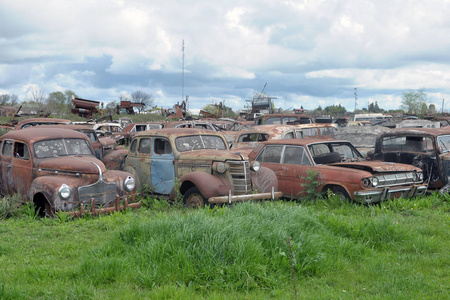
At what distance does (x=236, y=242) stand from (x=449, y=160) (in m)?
6.12

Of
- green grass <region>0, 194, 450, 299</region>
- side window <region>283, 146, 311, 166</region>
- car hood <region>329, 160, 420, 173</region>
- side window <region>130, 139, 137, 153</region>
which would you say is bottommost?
green grass <region>0, 194, 450, 299</region>

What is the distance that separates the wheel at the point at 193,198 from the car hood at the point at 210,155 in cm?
69

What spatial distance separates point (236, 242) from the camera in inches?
206

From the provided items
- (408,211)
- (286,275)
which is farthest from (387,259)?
(408,211)

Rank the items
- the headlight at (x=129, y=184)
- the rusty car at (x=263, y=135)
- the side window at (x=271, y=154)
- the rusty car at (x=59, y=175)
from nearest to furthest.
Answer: the rusty car at (x=59, y=175)
the headlight at (x=129, y=184)
the side window at (x=271, y=154)
the rusty car at (x=263, y=135)

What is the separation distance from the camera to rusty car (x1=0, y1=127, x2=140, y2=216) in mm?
7945

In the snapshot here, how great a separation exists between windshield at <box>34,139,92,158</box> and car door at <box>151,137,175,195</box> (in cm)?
152

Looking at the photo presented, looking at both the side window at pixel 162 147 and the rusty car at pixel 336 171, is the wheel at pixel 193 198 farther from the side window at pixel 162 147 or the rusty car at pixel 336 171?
the rusty car at pixel 336 171

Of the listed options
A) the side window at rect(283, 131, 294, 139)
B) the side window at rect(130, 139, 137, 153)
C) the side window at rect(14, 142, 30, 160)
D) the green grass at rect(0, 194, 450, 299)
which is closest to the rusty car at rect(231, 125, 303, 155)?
the side window at rect(283, 131, 294, 139)

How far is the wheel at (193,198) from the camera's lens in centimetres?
820

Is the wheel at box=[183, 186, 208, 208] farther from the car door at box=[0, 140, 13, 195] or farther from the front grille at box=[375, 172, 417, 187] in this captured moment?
the car door at box=[0, 140, 13, 195]

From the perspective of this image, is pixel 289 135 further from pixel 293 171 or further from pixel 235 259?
pixel 235 259

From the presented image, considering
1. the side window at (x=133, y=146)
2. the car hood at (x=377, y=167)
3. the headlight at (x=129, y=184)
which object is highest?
the side window at (x=133, y=146)

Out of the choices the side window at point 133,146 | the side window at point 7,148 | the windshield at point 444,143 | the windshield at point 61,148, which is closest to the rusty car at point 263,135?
the side window at point 133,146
